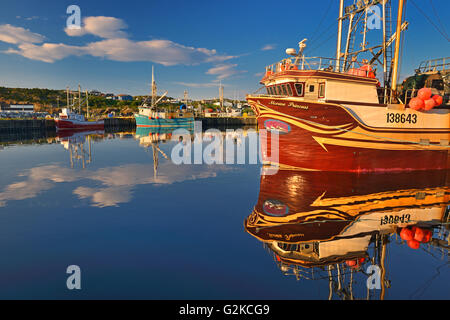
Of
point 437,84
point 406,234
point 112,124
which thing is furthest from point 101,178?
point 112,124

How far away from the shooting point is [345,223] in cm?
991

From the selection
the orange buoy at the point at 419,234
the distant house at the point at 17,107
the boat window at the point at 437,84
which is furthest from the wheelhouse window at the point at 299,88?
the distant house at the point at 17,107

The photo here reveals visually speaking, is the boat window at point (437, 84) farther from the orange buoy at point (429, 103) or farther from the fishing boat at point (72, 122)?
the fishing boat at point (72, 122)

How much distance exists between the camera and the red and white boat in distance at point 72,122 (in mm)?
61562

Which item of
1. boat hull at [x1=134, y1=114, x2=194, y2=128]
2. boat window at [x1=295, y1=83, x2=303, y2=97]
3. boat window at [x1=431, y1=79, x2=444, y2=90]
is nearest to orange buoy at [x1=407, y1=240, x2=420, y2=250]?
boat window at [x1=295, y1=83, x2=303, y2=97]

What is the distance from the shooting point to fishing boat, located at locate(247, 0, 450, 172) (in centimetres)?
1761

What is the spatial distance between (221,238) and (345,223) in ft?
17.0

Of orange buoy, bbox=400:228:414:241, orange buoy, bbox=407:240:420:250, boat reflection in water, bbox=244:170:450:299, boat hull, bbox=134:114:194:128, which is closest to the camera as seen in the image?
boat reflection in water, bbox=244:170:450:299

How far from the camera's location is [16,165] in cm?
2150

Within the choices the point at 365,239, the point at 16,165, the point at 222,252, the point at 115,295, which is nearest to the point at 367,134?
the point at 365,239

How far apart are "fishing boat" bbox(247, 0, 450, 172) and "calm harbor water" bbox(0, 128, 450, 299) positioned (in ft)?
9.50

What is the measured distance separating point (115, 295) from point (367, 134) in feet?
60.8

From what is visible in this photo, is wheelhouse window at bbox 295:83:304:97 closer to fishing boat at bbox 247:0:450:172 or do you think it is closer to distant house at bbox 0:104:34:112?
fishing boat at bbox 247:0:450:172

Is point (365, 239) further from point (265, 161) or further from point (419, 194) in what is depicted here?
point (265, 161)
